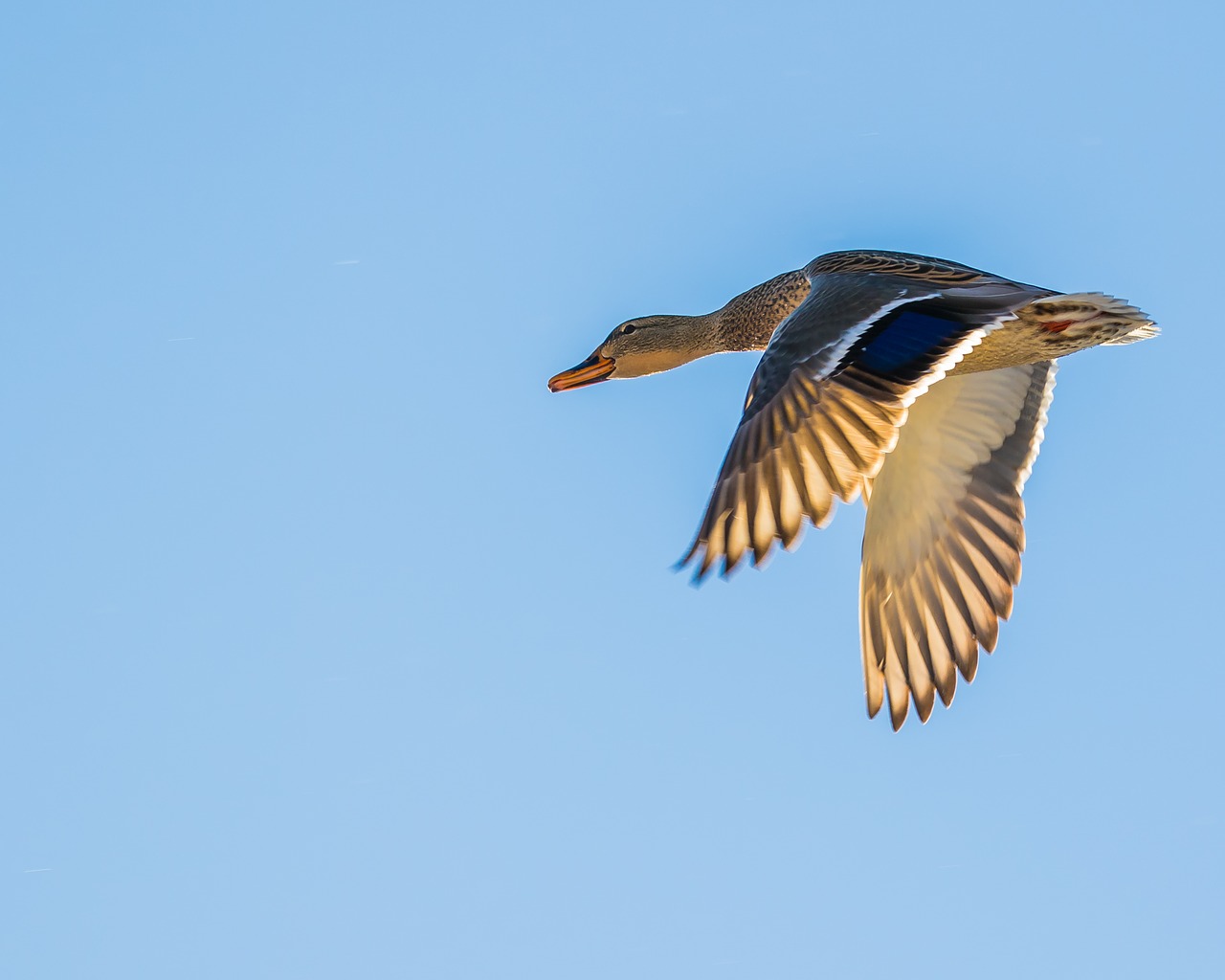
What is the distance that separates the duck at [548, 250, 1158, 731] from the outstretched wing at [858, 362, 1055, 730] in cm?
1

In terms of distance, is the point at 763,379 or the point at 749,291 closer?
the point at 763,379

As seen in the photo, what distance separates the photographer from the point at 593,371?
44.3 feet

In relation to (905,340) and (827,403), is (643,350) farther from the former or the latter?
(827,403)

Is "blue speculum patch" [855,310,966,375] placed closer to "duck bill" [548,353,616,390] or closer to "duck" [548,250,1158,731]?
"duck" [548,250,1158,731]

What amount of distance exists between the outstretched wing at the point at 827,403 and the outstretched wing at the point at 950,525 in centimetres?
239

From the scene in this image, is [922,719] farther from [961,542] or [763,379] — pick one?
[763,379]

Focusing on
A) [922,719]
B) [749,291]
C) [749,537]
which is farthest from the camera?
[749,291]

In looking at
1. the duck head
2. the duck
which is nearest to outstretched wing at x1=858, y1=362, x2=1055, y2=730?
the duck

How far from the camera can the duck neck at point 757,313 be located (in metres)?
12.2

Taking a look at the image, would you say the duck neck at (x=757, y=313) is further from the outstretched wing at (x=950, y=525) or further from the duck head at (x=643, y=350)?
the outstretched wing at (x=950, y=525)

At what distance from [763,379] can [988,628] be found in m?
3.54

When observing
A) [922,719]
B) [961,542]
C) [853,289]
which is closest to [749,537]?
[853,289]

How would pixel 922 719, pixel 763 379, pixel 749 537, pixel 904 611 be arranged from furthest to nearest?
pixel 904 611, pixel 922 719, pixel 763 379, pixel 749 537

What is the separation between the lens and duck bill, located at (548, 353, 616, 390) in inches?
527
